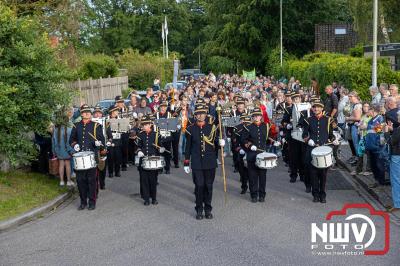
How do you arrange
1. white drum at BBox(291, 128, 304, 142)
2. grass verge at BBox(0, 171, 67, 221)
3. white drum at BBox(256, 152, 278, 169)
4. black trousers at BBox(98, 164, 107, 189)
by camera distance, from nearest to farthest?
white drum at BBox(256, 152, 278, 169), grass verge at BBox(0, 171, 67, 221), white drum at BBox(291, 128, 304, 142), black trousers at BBox(98, 164, 107, 189)

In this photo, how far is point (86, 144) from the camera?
501 inches

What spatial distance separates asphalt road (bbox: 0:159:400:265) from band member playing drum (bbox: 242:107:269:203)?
28cm

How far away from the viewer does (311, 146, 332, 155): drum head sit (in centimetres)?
1172

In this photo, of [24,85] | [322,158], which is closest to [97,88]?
[24,85]

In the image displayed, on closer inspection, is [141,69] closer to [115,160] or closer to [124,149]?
[124,149]

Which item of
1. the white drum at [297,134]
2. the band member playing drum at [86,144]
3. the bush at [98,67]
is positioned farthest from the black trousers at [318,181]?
the bush at [98,67]

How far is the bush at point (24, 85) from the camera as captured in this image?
496 inches

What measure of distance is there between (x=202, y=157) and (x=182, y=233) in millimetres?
1839

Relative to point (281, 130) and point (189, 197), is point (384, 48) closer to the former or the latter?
point (281, 130)

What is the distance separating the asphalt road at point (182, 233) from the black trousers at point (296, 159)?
1.44 feet

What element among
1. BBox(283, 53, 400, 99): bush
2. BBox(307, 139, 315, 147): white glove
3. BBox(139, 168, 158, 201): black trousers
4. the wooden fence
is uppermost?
BBox(283, 53, 400, 99): bush

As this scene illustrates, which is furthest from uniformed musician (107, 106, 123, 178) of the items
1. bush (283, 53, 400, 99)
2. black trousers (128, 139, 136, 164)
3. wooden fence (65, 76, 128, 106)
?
wooden fence (65, 76, 128, 106)

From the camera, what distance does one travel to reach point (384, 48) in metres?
19.5

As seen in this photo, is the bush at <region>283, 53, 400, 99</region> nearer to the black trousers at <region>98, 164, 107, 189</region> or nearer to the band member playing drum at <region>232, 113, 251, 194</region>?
the band member playing drum at <region>232, 113, 251, 194</region>
